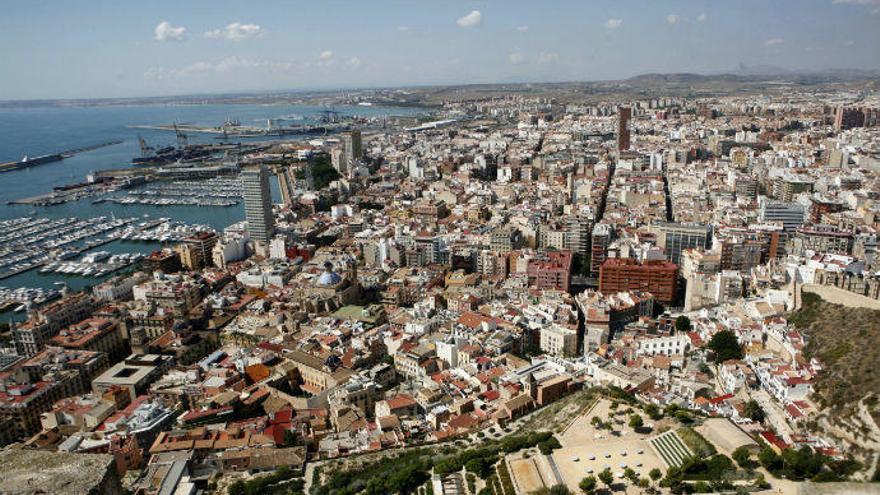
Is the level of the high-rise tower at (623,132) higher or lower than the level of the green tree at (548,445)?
higher

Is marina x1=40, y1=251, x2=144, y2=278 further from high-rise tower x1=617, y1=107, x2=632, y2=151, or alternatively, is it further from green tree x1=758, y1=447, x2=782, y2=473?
high-rise tower x1=617, y1=107, x2=632, y2=151

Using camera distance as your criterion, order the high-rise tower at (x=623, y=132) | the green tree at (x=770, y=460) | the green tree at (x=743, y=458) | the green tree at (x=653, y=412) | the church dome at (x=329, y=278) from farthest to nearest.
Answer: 1. the high-rise tower at (x=623, y=132)
2. the church dome at (x=329, y=278)
3. the green tree at (x=653, y=412)
4. the green tree at (x=743, y=458)
5. the green tree at (x=770, y=460)

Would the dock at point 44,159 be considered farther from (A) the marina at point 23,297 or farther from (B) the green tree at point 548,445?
(B) the green tree at point 548,445

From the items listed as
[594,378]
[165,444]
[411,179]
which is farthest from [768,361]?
[411,179]

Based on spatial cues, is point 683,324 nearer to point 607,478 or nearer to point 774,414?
point 774,414

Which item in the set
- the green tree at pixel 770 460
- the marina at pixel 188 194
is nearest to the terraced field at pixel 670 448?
the green tree at pixel 770 460

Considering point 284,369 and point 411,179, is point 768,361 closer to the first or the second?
point 284,369
